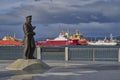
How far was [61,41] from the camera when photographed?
130 meters

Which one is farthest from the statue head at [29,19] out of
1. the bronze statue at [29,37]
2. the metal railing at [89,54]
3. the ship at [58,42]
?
the ship at [58,42]

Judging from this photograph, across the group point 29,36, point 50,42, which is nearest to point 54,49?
point 29,36

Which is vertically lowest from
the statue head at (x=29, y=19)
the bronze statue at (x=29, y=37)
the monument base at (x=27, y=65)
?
the monument base at (x=27, y=65)

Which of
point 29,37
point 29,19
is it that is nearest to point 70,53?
point 29,37

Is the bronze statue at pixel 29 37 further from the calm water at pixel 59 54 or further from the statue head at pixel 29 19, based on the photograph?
the calm water at pixel 59 54

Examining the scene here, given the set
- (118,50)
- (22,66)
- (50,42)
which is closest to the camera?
(22,66)

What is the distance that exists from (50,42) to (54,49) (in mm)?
88810

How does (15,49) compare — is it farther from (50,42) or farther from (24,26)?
(50,42)

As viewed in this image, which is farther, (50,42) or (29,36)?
(50,42)

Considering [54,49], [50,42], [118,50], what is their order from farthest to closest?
[50,42]
[54,49]
[118,50]

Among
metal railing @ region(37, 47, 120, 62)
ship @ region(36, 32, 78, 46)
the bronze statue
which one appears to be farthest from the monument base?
ship @ region(36, 32, 78, 46)

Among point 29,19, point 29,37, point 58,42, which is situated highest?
point 29,19

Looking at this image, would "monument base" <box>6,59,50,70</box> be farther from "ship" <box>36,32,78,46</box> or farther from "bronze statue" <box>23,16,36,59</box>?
"ship" <box>36,32,78,46</box>

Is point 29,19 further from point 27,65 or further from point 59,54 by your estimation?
point 59,54
